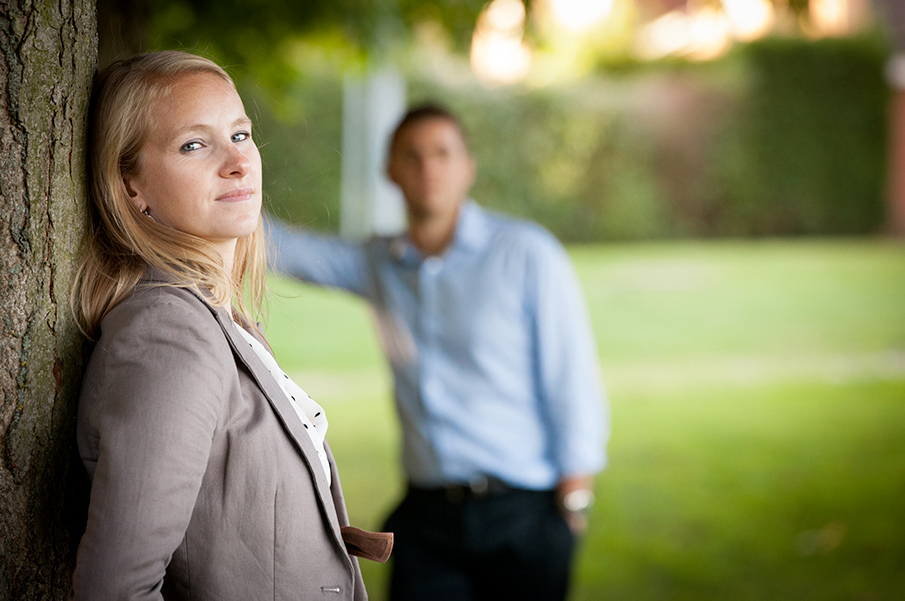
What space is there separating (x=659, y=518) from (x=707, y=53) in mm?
12874

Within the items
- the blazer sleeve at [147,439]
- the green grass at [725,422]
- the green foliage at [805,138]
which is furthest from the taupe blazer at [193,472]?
the green foliage at [805,138]

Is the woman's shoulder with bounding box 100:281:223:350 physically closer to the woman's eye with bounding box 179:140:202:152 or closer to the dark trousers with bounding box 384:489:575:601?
the woman's eye with bounding box 179:140:202:152

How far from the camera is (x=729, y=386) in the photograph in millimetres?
8266

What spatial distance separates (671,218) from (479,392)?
1435 cm

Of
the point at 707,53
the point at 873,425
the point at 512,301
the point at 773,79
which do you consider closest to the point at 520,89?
the point at 707,53

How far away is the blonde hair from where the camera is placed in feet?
4.38

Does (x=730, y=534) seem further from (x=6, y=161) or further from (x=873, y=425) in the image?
(x=6, y=161)

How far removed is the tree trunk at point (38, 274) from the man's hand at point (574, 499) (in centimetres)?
168

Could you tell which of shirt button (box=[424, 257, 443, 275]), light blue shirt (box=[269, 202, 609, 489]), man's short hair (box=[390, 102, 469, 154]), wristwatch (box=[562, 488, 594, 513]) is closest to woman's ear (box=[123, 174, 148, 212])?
light blue shirt (box=[269, 202, 609, 489])

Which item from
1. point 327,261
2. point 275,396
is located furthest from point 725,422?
point 275,396

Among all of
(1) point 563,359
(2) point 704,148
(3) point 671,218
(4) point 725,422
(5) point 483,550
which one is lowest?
(4) point 725,422

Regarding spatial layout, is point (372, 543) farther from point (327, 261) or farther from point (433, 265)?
point (327, 261)

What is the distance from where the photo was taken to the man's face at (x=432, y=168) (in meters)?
2.84

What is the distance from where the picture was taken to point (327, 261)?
9.86 feet
